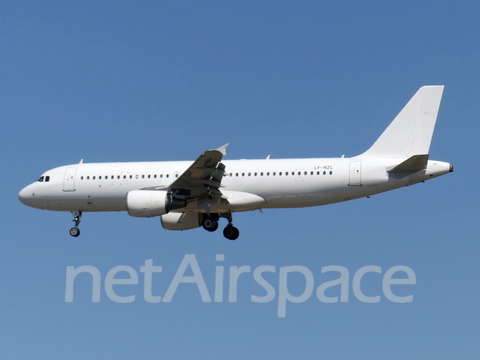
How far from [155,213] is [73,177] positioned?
5.96m

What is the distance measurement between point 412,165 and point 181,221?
11606 millimetres

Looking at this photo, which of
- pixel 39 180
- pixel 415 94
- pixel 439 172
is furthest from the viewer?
pixel 39 180

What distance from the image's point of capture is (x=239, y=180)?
37688 millimetres

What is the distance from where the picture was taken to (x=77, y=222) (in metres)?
40.4

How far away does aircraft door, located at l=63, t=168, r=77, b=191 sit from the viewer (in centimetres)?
3978

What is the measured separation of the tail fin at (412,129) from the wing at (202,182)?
7074 mm

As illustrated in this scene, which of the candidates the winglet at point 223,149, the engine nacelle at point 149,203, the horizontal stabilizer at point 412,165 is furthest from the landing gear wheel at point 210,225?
the horizontal stabilizer at point 412,165

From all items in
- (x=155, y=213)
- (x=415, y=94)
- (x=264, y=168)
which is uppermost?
(x=415, y=94)

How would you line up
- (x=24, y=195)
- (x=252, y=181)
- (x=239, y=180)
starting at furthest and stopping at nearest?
(x=24, y=195) < (x=239, y=180) < (x=252, y=181)

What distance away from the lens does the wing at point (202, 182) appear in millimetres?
35781

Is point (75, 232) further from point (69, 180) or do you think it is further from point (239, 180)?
point (239, 180)

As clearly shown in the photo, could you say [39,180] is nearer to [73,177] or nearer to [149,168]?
[73,177]

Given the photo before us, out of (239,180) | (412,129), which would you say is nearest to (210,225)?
(239,180)

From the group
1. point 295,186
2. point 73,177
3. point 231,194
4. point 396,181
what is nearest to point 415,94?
point 396,181
